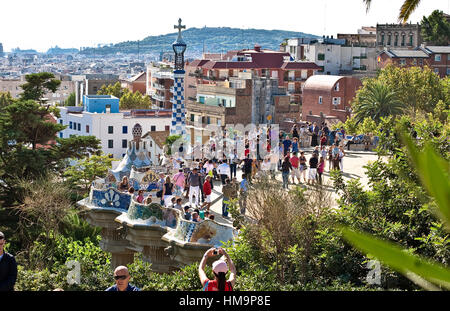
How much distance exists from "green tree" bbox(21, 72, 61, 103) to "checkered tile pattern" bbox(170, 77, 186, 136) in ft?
31.5

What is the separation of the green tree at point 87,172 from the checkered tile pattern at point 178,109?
402cm

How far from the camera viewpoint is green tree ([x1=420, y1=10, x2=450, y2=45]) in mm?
91875

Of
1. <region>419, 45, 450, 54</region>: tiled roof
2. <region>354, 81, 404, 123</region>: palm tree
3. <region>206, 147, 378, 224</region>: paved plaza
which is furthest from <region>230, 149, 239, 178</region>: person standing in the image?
<region>419, 45, 450, 54</region>: tiled roof

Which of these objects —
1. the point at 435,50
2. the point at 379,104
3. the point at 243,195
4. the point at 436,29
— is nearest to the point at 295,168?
the point at 243,195

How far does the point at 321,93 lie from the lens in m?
70.1

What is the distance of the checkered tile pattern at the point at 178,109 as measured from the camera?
128 ft

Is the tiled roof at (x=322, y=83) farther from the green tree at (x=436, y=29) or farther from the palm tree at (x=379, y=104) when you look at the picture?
the palm tree at (x=379, y=104)

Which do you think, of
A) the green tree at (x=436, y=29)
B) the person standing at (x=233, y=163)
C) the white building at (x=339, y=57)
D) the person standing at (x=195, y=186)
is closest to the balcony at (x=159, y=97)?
the white building at (x=339, y=57)

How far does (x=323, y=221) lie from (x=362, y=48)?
82831 mm

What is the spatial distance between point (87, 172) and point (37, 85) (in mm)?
4855

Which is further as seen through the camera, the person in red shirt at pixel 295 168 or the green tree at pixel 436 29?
the green tree at pixel 436 29
